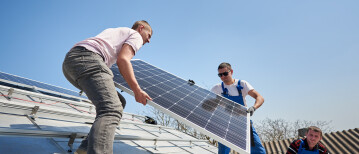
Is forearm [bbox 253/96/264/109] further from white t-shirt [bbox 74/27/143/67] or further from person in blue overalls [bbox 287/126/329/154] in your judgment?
white t-shirt [bbox 74/27/143/67]

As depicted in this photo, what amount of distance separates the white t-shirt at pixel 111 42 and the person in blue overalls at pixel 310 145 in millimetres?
4769

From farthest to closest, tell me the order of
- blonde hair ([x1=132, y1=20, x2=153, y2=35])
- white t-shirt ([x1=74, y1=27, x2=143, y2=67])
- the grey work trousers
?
blonde hair ([x1=132, y1=20, x2=153, y2=35]) < white t-shirt ([x1=74, y1=27, x2=143, y2=67]) < the grey work trousers

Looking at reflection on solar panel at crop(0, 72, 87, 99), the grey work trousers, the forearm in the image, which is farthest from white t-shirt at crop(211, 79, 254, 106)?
reflection on solar panel at crop(0, 72, 87, 99)

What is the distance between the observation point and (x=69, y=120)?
393 centimetres

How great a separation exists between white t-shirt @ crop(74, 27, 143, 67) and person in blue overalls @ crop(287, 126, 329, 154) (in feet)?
15.6

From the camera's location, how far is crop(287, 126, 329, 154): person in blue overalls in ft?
16.3

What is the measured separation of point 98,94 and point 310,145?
523cm

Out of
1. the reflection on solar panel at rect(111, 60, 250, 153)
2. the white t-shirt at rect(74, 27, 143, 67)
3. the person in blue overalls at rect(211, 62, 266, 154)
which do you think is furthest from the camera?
the person in blue overalls at rect(211, 62, 266, 154)

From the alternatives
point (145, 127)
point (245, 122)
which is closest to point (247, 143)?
point (245, 122)

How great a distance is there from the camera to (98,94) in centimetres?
198

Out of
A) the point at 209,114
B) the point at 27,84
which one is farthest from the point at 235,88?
the point at 27,84

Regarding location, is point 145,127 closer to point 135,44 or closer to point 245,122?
point 245,122

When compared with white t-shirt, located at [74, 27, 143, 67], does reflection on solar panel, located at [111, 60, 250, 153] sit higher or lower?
lower

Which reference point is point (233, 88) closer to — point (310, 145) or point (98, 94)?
point (310, 145)
